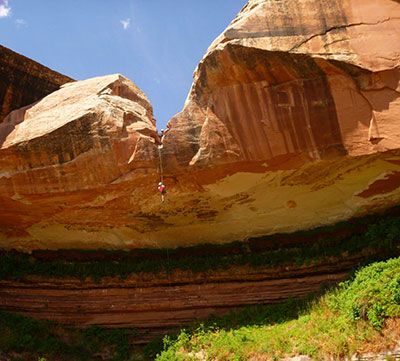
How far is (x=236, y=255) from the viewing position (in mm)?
12352

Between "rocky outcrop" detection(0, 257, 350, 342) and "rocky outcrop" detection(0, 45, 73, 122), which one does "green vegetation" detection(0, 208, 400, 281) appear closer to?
"rocky outcrop" detection(0, 257, 350, 342)

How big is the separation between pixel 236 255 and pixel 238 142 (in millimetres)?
3431

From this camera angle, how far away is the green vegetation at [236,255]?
10.8 meters

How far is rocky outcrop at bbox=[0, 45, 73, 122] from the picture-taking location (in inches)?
494

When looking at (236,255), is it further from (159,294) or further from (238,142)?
(238,142)

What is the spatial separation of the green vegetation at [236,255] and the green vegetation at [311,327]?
3.82 ft

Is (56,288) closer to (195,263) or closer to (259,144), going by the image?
(195,263)

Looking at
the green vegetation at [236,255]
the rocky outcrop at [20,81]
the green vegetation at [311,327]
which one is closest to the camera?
the green vegetation at [311,327]

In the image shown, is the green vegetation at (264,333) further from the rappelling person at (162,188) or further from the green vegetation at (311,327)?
the rappelling person at (162,188)

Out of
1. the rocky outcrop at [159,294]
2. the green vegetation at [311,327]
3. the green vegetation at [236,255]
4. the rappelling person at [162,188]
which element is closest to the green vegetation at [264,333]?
the green vegetation at [311,327]

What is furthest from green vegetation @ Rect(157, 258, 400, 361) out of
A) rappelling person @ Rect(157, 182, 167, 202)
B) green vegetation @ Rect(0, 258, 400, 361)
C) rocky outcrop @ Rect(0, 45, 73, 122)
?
rocky outcrop @ Rect(0, 45, 73, 122)

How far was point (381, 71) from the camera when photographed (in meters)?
9.25

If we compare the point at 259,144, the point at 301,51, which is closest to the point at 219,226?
the point at 259,144

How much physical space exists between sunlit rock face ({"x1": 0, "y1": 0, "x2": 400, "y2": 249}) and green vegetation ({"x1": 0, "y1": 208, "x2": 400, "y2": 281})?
0.87 feet
